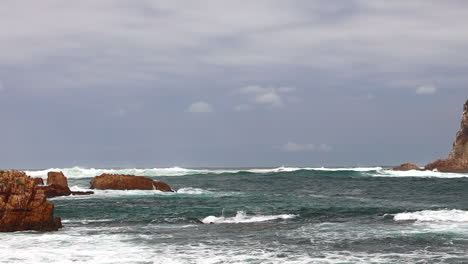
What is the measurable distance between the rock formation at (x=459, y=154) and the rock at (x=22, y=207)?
88.2 meters

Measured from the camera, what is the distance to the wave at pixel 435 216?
2970 centimetres

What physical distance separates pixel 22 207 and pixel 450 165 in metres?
90.7

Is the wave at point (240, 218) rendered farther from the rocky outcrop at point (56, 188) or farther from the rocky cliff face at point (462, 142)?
the rocky cliff face at point (462, 142)

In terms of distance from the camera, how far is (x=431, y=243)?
865 inches

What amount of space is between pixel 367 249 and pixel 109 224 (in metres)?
15.2

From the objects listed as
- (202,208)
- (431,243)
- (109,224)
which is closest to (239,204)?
(202,208)

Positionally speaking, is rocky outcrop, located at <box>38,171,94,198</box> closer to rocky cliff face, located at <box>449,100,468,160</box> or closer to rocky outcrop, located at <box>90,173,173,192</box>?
rocky outcrop, located at <box>90,173,173,192</box>

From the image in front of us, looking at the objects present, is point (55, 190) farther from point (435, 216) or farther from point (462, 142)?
point (462, 142)

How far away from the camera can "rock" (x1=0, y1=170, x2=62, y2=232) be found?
83.7 ft

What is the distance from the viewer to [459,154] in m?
101

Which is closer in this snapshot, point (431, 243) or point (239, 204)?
point (431, 243)

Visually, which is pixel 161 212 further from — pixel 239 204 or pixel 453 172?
pixel 453 172

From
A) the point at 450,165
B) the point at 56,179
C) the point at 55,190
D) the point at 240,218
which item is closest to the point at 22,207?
the point at 240,218

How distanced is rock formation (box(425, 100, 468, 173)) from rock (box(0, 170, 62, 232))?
289 ft
